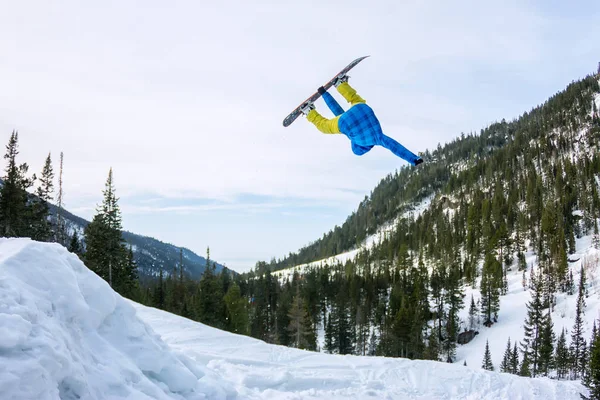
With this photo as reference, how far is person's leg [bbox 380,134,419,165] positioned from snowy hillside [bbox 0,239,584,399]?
18.5ft

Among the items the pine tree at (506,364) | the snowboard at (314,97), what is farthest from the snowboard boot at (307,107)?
the pine tree at (506,364)

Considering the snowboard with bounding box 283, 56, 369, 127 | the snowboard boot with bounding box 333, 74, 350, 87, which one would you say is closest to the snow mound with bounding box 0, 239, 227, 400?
the snowboard with bounding box 283, 56, 369, 127

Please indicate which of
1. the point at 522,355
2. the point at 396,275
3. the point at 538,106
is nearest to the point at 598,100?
the point at 538,106

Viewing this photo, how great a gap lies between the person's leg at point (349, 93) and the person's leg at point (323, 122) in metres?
0.55

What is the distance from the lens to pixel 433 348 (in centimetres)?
4556

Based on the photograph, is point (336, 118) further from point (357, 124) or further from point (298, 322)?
point (298, 322)

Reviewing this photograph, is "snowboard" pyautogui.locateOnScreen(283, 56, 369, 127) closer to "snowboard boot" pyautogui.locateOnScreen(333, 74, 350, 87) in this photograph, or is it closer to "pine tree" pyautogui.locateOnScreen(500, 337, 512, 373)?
"snowboard boot" pyautogui.locateOnScreen(333, 74, 350, 87)

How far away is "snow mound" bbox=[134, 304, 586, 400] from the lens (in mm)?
10109

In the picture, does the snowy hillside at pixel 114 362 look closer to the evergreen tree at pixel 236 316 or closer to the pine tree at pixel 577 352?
the evergreen tree at pixel 236 316

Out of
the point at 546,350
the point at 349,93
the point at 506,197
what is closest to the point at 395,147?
the point at 349,93

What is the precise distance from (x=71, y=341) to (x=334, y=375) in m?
8.13

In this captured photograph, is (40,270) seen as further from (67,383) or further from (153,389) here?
(153,389)

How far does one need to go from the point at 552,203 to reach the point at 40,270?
93532 millimetres

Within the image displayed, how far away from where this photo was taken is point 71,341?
16.6 feet
